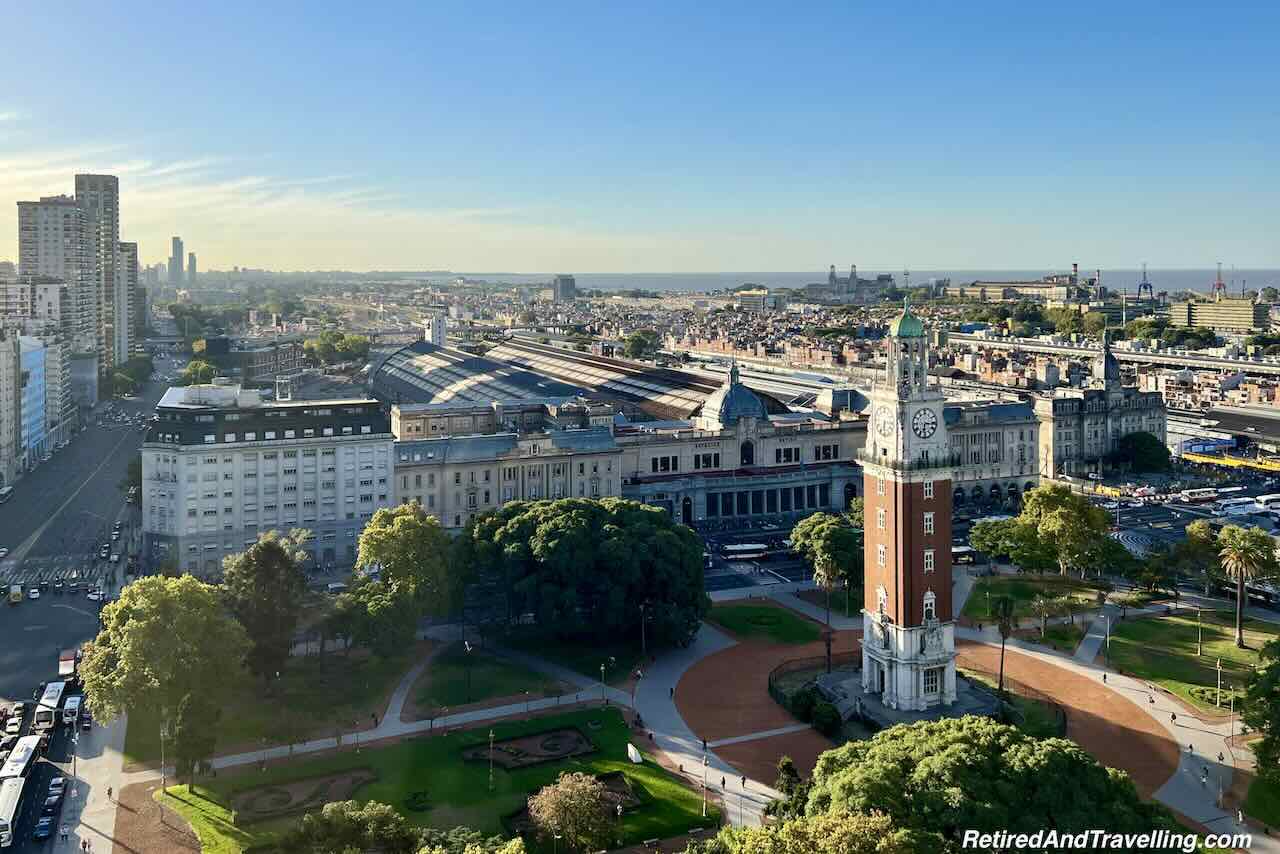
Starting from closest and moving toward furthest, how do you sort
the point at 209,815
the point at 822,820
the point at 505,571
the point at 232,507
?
1. the point at 822,820
2. the point at 209,815
3. the point at 505,571
4. the point at 232,507

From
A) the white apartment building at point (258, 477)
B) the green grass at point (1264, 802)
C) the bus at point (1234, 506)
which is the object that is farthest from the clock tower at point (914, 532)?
the bus at point (1234, 506)

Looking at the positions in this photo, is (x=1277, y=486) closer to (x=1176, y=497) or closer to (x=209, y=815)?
(x=1176, y=497)

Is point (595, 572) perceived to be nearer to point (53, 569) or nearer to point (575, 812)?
A: point (575, 812)

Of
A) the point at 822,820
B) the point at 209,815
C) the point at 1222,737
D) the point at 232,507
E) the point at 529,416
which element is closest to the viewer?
the point at 822,820

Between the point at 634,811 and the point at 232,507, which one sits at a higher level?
the point at 232,507

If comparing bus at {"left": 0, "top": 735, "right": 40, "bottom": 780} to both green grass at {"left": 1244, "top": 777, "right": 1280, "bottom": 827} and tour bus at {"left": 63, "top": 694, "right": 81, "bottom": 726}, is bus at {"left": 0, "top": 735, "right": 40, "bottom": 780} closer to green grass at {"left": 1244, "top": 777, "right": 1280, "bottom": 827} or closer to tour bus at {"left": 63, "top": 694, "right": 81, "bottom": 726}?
tour bus at {"left": 63, "top": 694, "right": 81, "bottom": 726}

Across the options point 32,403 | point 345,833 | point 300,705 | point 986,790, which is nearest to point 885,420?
point 986,790

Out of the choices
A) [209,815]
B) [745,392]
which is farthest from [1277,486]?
[209,815]

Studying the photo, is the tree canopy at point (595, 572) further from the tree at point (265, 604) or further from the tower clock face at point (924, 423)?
the tower clock face at point (924, 423)
